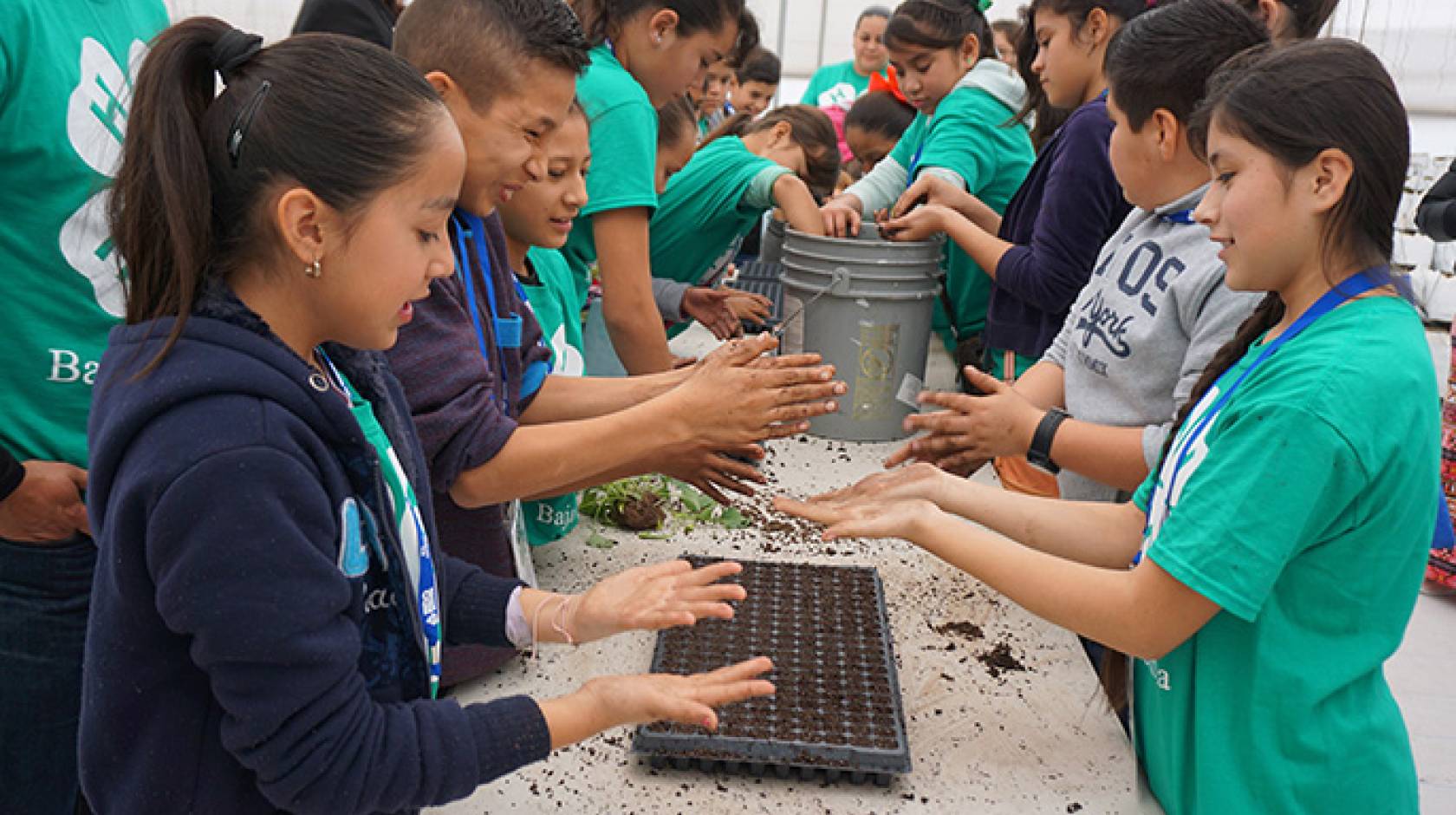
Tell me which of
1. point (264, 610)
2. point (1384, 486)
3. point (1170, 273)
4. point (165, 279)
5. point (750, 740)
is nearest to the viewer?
point (264, 610)

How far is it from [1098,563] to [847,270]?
1115 millimetres

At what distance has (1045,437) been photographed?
5.72ft

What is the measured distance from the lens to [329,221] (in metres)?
0.94

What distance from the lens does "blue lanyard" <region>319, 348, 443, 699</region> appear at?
40.8 inches

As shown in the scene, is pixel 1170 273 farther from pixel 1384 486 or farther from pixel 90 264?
pixel 90 264

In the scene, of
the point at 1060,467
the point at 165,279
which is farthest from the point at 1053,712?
the point at 165,279

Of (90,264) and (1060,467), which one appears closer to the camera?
(90,264)

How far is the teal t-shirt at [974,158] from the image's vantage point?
286 centimetres

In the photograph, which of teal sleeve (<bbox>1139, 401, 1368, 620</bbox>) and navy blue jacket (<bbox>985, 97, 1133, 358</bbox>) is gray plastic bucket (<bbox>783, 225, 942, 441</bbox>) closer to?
navy blue jacket (<bbox>985, 97, 1133, 358</bbox>)

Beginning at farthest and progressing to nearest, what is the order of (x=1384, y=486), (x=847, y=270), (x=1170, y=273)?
(x=847, y=270) < (x=1170, y=273) < (x=1384, y=486)

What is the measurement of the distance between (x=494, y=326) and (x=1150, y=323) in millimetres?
1034

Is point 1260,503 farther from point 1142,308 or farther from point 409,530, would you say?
point 409,530

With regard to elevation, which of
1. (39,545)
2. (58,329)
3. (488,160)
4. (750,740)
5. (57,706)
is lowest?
(57,706)

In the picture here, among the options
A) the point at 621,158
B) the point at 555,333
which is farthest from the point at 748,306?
the point at 555,333
